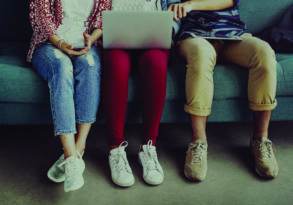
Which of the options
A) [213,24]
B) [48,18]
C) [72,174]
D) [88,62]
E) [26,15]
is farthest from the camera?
[26,15]

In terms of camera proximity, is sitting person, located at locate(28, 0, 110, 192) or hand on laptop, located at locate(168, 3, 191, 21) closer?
sitting person, located at locate(28, 0, 110, 192)

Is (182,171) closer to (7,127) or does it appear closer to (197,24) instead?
(197,24)

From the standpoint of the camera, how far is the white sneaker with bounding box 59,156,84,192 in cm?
155

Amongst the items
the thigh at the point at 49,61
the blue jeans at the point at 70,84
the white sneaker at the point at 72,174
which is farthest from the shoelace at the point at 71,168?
the thigh at the point at 49,61

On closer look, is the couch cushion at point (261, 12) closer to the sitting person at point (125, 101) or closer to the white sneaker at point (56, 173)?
the sitting person at point (125, 101)

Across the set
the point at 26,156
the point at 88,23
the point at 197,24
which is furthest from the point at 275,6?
the point at 26,156

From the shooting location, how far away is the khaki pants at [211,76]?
5.61ft

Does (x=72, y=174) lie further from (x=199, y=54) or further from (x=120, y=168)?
(x=199, y=54)

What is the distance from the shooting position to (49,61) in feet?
5.47

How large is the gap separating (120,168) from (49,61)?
0.50m

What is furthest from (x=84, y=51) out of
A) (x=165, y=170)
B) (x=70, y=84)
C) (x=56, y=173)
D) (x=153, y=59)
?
(x=165, y=170)

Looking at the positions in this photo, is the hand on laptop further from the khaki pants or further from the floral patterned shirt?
the floral patterned shirt

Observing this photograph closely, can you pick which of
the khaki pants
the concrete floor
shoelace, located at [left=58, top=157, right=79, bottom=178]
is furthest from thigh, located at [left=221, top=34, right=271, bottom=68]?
shoelace, located at [left=58, top=157, right=79, bottom=178]

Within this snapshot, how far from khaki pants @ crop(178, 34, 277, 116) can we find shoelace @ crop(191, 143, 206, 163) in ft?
0.46
